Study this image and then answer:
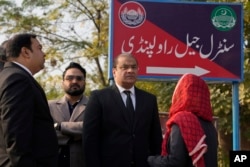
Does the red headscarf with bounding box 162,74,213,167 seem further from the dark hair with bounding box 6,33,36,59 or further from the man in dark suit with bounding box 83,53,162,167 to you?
the dark hair with bounding box 6,33,36,59

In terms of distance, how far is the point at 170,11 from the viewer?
21.5 ft

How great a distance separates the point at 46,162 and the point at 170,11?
3388 millimetres

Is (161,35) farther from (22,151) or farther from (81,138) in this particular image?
(22,151)

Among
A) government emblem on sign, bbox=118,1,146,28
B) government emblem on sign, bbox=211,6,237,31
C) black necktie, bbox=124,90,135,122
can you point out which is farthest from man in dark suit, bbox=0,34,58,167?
government emblem on sign, bbox=211,6,237,31

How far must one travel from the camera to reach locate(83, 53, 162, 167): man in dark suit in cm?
451

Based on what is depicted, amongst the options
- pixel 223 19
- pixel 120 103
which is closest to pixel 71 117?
pixel 120 103

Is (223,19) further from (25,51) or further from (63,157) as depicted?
(25,51)

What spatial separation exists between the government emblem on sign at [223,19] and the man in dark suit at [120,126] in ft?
7.12

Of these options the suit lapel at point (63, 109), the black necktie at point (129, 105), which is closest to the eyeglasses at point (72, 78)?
the suit lapel at point (63, 109)

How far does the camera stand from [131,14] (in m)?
6.39

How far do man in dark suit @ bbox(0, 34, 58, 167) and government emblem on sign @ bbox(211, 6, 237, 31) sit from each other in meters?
3.24

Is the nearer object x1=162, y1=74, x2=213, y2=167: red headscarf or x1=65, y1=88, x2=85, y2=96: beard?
x1=162, y1=74, x2=213, y2=167: red headscarf

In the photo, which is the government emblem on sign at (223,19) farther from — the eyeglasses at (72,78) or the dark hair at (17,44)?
the dark hair at (17,44)

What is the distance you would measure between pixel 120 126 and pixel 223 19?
8.21ft
